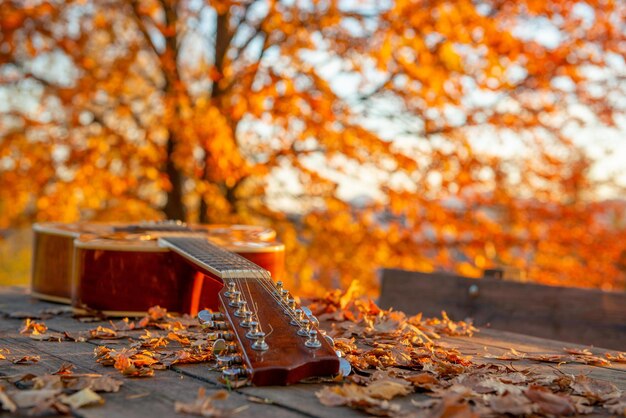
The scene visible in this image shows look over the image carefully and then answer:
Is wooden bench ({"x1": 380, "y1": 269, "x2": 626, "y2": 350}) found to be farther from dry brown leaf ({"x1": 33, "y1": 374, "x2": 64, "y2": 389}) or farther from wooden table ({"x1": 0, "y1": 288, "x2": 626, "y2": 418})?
dry brown leaf ({"x1": 33, "y1": 374, "x2": 64, "y2": 389})

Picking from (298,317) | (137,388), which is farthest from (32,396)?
(298,317)

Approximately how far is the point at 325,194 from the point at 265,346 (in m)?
4.50

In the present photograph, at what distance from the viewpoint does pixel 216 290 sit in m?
2.50

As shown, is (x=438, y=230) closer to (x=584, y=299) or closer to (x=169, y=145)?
(x=169, y=145)

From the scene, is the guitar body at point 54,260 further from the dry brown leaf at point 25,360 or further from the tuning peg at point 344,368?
the tuning peg at point 344,368

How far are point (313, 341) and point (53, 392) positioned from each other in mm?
464

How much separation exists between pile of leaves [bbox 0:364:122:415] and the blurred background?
361cm

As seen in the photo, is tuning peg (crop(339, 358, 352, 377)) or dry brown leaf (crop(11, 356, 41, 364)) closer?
tuning peg (crop(339, 358, 352, 377))

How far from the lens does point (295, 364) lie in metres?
1.34

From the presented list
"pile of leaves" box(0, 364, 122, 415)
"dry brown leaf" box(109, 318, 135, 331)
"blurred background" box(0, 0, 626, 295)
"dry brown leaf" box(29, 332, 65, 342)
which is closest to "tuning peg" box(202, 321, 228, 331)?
"pile of leaves" box(0, 364, 122, 415)

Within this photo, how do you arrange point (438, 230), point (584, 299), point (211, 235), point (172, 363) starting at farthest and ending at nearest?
point (438, 230) → point (211, 235) → point (584, 299) → point (172, 363)

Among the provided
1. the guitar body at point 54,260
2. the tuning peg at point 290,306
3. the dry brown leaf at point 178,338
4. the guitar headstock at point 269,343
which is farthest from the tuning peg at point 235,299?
the guitar body at point 54,260

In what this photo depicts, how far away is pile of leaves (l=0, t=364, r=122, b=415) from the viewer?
1.16 meters

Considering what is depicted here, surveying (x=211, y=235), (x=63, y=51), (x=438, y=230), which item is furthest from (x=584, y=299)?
(x=63, y=51)
